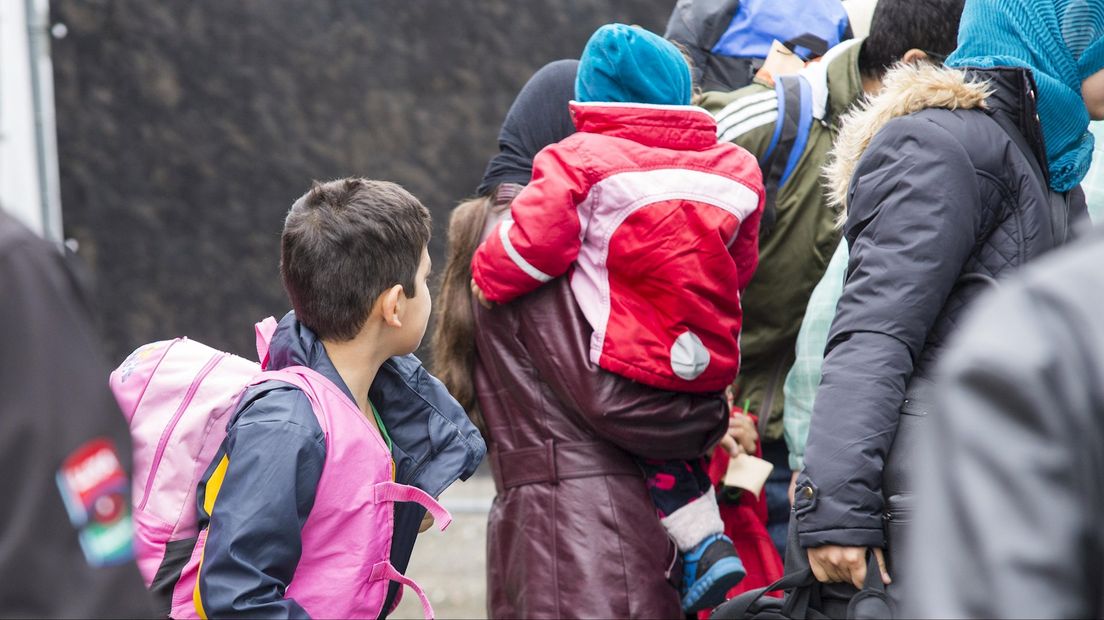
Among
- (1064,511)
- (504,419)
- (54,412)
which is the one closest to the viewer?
(1064,511)

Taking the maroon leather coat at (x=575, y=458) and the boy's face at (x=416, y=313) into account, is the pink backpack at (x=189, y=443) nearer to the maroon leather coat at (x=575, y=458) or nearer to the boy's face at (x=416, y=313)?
the boy's face at (x=416, y=313)

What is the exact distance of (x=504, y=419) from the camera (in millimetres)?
3188

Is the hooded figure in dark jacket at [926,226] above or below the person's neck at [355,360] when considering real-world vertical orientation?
above

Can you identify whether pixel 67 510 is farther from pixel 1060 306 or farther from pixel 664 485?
pixel 664 485

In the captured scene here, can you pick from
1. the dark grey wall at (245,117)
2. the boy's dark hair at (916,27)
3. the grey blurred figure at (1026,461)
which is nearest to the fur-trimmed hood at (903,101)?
the boy's dark hair at (916,27)

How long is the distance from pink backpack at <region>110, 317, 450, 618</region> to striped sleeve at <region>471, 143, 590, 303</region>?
0.68m

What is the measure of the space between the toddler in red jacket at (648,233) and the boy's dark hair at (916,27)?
0.50 m

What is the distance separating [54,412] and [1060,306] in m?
0.86

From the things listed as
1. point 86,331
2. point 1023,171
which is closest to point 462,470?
point 1023,171

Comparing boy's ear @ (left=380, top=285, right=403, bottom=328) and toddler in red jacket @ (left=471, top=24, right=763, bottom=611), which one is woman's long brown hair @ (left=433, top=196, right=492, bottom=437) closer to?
toddler in red jacket @ (left=471, top=24, right=763, bottom=611)

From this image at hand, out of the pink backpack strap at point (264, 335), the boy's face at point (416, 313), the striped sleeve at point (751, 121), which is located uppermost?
the striped sleeve at point (751, 121)

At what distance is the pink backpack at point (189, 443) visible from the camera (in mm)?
2266

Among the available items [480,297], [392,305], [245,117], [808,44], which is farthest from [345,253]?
[245,117]

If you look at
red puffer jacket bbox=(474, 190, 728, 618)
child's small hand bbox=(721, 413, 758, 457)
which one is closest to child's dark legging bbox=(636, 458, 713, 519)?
red puffer jacket bbox=(474, 190, 728, 618)
